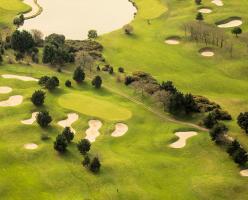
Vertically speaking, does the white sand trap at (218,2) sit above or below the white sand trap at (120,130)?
above

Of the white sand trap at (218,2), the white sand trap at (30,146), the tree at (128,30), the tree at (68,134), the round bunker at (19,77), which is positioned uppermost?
the white sand trap at (218,2)

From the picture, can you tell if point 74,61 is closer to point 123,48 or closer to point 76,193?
point 123,48

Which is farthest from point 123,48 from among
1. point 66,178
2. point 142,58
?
point 66,178

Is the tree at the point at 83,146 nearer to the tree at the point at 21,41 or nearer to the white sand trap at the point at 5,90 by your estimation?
the white sand trap at the point at 5,90

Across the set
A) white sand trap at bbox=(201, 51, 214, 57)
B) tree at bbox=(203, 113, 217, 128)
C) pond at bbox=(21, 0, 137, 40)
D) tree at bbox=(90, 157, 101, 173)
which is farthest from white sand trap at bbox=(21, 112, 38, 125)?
white sand trap at bbox=(201, 51, 214, 57)

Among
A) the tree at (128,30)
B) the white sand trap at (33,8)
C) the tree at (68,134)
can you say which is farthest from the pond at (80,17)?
the tree at (68,134)

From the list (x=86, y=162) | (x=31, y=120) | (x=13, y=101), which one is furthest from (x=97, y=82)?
(x=86, y=162)
